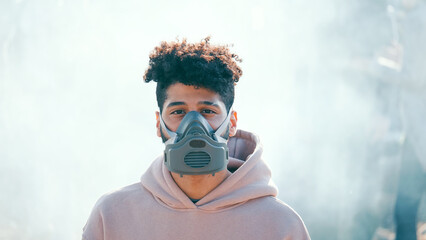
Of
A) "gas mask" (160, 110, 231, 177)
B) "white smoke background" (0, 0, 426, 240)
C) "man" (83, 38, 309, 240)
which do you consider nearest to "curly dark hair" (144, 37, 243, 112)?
"man" (83, 38, 309, 240)

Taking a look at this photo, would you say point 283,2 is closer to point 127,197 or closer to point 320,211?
point 320,211

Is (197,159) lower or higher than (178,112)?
lower

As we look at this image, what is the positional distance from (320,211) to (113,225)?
5.35 meters

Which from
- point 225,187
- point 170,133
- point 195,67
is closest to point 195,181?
point 225,187

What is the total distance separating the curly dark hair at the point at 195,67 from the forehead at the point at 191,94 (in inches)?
0.6

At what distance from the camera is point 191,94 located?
174cm

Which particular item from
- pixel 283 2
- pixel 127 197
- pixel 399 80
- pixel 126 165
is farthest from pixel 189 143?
pixel 283 2

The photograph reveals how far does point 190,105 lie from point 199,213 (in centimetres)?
41

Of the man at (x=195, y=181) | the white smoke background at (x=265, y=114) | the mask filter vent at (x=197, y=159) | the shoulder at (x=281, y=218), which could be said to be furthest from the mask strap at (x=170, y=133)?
the white smoke background at (x=265, y=114)

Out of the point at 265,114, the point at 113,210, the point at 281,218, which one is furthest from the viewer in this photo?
the point at 265,114

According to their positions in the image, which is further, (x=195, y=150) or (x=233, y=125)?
(x=233, y=125)

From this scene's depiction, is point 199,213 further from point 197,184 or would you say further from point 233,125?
point 233,125

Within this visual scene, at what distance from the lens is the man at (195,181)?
1.64 m

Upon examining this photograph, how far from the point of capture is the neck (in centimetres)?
174
